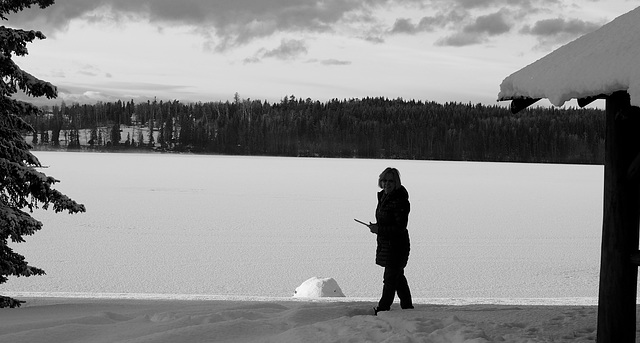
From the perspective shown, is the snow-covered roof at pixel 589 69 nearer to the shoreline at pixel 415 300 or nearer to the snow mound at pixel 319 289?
the shoreline at pixel 415 300

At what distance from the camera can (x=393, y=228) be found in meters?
7.17

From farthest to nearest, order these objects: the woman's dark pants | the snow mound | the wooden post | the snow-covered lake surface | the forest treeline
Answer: the forest treeline < the snow-covered lake surface < the snow mound < the woman's dark pants < the wooden post

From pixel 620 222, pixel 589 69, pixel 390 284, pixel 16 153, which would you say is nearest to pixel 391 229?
pixel 390 284

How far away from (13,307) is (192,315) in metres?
2.48

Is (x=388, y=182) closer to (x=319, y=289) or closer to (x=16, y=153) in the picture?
(x=16, y=153)

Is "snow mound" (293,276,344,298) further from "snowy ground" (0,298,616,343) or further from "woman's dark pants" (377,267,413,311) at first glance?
"woman's dark pants" (377,267,413,311)

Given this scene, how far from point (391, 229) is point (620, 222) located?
241 cm

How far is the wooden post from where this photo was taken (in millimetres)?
5254

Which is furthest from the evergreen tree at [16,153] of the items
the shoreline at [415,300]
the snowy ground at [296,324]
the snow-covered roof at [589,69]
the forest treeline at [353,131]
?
the forest treeline at [353,131]

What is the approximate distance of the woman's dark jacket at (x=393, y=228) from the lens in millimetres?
7148

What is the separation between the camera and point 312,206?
29.8 metres

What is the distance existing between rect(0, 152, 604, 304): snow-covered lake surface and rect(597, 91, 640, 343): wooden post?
11.9 feet

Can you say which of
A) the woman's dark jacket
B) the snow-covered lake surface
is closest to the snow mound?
the snow-covered lake surface

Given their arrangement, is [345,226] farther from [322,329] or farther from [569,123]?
[569,123]
